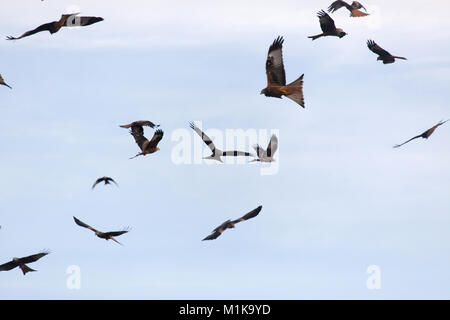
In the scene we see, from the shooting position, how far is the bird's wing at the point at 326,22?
83.1 feet

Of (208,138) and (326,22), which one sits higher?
(326,22)

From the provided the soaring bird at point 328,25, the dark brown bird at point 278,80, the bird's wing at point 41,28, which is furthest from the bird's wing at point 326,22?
the bird's wing at point 41,28

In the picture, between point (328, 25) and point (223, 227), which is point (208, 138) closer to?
point (223, 227)

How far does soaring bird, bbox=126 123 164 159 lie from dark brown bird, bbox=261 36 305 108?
2722 millimetres

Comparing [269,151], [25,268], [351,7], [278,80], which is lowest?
[25,268]

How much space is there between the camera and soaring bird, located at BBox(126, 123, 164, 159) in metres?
23.9

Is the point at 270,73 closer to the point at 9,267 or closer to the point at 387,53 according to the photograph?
the point at 387,53

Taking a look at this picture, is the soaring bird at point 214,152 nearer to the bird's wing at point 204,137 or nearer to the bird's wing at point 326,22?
the bird's wing at point 204,137

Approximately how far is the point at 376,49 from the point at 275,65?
4.29m

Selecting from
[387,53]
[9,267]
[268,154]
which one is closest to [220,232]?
[268,154]

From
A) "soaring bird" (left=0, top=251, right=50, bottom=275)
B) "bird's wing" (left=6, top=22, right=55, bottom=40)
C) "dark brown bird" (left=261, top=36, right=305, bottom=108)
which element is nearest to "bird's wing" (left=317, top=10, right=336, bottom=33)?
"dark brown bird" (left=261, top=36, right=305, bottom=108)

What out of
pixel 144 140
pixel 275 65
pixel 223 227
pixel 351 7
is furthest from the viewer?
pixel 351 7

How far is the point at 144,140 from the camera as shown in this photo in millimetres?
24719

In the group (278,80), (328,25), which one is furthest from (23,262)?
(328,25)
